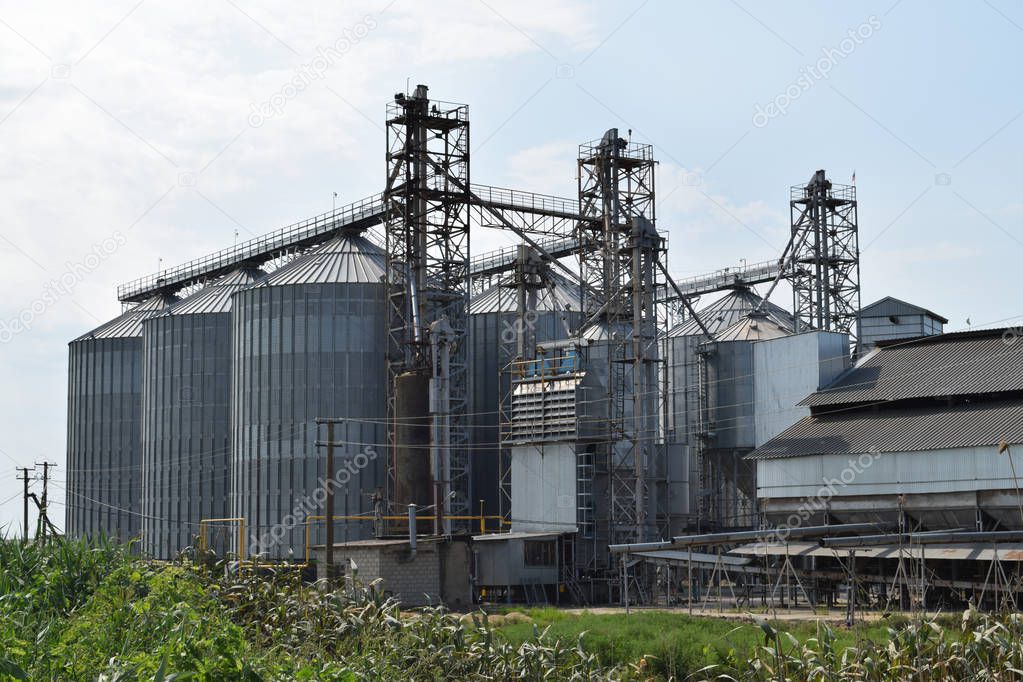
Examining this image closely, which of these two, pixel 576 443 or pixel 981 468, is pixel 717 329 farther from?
pixel 981 468

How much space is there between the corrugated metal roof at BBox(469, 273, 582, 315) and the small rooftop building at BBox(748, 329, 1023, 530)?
856 inches

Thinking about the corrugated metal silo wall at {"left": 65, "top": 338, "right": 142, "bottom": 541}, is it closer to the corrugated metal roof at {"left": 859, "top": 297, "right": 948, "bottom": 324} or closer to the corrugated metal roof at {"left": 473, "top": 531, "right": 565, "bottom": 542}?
the corrugated metal roof at {"left": 473, "top": 531, "right": 565, "bottom": 542}

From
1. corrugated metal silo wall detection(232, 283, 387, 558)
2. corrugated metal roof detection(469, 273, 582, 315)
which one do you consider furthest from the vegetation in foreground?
corrugated metal roof detection(469, 273, 582, 315)

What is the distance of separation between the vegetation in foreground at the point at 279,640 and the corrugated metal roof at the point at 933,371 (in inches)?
890

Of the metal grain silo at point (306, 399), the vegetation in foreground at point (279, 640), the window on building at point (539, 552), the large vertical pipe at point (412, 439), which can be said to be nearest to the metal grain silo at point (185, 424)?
the metal grain silo at point (306, 399)

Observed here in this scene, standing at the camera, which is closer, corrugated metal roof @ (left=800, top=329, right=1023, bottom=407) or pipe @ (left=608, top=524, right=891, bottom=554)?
pipe @ (left=608, top=524, right=891, bottom=554)

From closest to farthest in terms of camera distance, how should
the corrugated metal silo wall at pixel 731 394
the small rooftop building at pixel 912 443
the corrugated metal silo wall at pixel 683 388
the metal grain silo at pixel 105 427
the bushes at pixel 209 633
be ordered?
the bushes at pixel 209 633 → the small rooftop building at pixel 912 443 → the corrugated metal silo wall at pixel 731 394 → the corrugated metal silo wall at pixel 683 388 → the metal grain silo at pixel 105 427

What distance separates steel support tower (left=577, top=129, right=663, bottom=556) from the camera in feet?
172

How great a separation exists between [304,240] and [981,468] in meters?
41.2

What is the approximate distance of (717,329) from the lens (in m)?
73.1

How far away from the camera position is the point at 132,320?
84625 millimetres

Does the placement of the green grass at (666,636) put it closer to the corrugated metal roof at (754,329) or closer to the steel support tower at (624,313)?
the steel support tower at (624,313)

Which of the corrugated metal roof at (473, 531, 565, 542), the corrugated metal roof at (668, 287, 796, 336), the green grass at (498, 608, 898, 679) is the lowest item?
the green grass at (498, 608, 898, 679)

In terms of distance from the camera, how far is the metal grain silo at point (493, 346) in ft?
208
